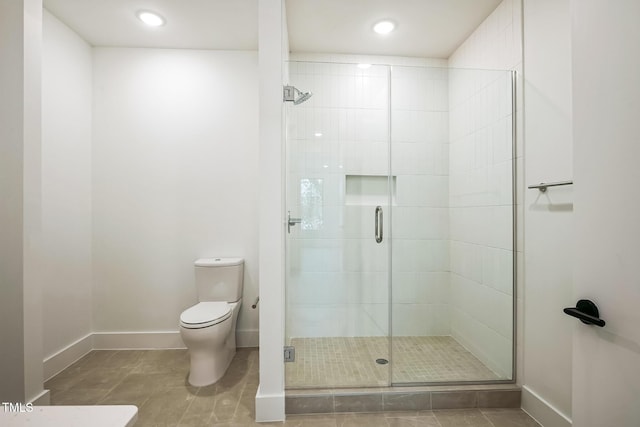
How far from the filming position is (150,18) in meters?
2.18

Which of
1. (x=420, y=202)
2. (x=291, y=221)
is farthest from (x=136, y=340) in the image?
(x=420, y=202)

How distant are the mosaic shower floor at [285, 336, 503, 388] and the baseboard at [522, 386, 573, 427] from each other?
19 centimetres

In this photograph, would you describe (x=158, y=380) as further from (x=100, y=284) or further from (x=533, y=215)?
(x=533, y=215)

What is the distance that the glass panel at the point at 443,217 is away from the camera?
81.3 inches

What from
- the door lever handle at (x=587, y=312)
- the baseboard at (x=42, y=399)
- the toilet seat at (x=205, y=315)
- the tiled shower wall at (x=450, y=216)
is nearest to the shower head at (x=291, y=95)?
the tiled shower wall at (x=450, y=216)

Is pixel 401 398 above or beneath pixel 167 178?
beneath

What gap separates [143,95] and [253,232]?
4.99ft

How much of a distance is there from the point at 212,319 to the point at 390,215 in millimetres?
1462

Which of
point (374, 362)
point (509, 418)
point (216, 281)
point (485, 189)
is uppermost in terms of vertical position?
point (485, 189)

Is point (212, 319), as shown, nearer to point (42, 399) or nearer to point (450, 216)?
point (42, 399)

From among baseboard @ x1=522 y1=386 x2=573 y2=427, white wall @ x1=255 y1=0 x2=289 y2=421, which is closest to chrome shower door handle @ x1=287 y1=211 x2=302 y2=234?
white wall @ x1=255 y1=0 x2=289 y2=421

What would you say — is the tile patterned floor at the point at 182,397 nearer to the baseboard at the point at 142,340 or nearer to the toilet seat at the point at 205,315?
the baseboard at the point at 142,340

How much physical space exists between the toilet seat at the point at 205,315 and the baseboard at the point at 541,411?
195 cm

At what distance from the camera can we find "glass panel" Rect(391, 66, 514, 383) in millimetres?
2064
